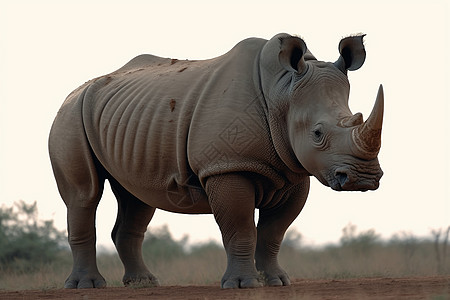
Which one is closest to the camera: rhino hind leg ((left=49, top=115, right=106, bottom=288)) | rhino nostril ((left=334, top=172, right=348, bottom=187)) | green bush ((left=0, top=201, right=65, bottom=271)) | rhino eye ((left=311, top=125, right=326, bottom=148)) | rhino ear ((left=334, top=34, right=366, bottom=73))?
rhino nostril ((left=334, top=172, right=348, bottom=187))

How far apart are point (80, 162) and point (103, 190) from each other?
54cm

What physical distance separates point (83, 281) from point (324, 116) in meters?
3.71

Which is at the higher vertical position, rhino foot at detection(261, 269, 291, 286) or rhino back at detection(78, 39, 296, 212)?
rhino back at detection(78, 39, 296, 212)

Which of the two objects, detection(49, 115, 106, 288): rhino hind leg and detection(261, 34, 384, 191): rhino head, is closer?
detection(261, 34, 384, 191): rhino head

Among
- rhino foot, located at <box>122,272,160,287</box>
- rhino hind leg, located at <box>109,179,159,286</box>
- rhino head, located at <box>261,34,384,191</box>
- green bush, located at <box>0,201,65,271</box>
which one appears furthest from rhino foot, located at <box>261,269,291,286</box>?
green bush, located at <box>0,201,65,271</box>

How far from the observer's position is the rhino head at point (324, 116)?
8789 millimetres

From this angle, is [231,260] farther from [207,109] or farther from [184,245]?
[184,245]

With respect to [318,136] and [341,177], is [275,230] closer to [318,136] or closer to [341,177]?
[318,136]

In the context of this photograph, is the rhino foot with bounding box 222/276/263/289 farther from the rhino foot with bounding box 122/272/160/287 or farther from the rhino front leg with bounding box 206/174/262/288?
the rhino foot with bounding box 122/272/160/287

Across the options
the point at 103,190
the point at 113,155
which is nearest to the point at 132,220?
the point at 103,190

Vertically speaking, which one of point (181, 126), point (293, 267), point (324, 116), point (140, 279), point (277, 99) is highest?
point (277, 99)

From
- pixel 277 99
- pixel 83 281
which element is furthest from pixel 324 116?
pixel 83 281

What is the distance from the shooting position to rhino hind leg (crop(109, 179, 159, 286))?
11914mm

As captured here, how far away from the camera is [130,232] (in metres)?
12.1
